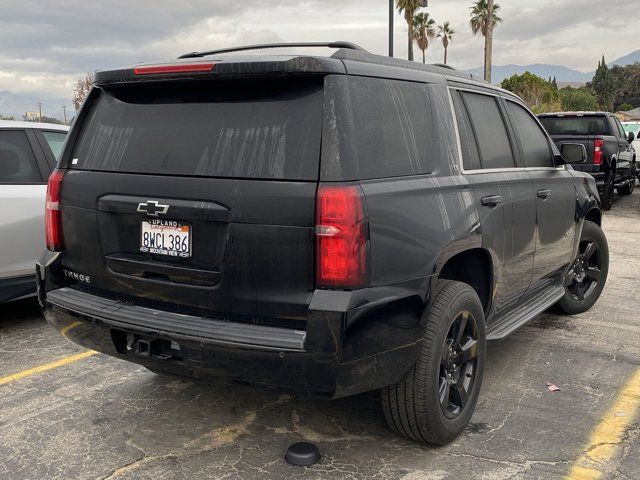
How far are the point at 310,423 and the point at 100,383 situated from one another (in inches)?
58.0

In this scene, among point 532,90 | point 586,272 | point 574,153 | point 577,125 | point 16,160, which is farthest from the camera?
point 532,90

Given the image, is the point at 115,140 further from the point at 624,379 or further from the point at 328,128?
the point at 624,379

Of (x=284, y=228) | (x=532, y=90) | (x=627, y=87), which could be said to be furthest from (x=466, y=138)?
(x=627, y=87)

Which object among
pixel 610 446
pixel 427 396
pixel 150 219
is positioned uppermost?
pixel 150 219

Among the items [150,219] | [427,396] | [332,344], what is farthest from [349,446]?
[150,219]

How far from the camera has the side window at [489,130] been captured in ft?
12.2

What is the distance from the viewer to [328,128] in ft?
8.54

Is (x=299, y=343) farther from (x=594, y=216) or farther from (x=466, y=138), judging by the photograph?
(x=594, y=216)

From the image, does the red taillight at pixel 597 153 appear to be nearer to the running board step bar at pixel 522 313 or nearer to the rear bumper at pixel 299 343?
the running board step bar at pixel 522 313

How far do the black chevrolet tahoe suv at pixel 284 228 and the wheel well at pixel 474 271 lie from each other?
0.06ft

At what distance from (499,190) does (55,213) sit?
97.5 inches

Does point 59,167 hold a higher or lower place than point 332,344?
higher

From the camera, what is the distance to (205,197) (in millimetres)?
2742

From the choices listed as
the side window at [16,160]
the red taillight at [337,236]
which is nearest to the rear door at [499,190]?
the red taillight at [337,236]
